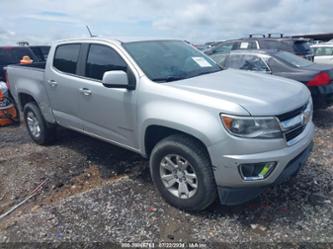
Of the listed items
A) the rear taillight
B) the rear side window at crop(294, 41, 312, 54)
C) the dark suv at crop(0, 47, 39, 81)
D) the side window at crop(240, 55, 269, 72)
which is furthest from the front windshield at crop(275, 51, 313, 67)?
the dark suv at crop(0, 47, 39, 81)

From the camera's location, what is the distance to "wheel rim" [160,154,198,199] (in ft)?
10.3

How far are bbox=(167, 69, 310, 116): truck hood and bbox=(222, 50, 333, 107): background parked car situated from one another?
266 cm

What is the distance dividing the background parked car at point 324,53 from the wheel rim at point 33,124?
11.6 meters

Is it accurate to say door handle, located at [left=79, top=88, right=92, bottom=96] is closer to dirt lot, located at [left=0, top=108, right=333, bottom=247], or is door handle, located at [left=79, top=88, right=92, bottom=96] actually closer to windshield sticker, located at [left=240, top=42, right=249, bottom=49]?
dirt lot, located at [left=0, top=108, right=333, bottom=247]

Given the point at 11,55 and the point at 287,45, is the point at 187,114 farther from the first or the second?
the point at 287,45

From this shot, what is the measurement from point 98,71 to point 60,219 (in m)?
1.83

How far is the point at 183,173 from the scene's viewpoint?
321cm

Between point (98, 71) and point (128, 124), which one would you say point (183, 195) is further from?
point (98, 71)

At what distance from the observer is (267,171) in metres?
2.82

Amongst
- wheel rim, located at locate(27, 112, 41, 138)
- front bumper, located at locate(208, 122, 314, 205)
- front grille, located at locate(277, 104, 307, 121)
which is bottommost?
wheel rim, located at locate(27, 112, 41, 138)

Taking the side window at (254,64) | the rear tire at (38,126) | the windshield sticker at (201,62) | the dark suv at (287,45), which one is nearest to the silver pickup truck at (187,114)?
the windshield sticker at (201,62)

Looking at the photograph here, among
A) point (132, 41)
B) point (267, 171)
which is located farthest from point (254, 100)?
point (132, 41)

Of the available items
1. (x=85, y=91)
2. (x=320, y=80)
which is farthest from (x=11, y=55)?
(x=320, y=80)

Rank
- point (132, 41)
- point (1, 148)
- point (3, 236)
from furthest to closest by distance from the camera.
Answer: point (1, 148), point (132, 41), point (3, 236)
